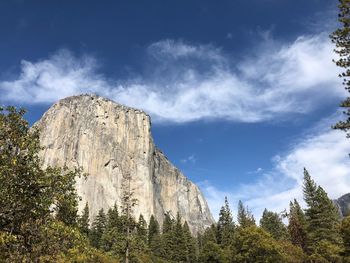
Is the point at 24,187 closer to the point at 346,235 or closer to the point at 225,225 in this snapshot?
the point at 346,235

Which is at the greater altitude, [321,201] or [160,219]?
[160,219]

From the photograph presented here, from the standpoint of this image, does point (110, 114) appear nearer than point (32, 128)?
No

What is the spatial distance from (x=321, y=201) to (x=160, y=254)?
3920 centimetres

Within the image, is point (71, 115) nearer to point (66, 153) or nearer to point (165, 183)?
point (66, 153)

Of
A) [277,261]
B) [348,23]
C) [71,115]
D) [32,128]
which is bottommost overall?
[277,261]

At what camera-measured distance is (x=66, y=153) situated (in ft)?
534

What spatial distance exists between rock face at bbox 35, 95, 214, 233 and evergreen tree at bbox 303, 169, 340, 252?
319 ft

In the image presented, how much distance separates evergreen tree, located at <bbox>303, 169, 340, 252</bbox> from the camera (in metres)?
61.4

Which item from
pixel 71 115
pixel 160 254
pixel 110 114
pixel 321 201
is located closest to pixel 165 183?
pixel 110 114

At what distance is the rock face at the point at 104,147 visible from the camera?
160 m

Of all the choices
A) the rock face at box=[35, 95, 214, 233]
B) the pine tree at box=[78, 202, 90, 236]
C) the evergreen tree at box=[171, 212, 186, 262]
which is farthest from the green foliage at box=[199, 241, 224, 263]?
the rock face at box=[35, 95, 214, 233]

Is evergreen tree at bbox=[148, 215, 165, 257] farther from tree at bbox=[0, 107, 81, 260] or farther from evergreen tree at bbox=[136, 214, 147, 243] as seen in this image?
tree at bbox=[0, 107, 81, 260]

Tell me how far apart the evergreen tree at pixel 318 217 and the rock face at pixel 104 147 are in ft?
319

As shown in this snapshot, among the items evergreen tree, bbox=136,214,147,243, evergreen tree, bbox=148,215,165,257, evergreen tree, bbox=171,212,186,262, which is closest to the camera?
evergreen tree, bbox=136,214,147,243
